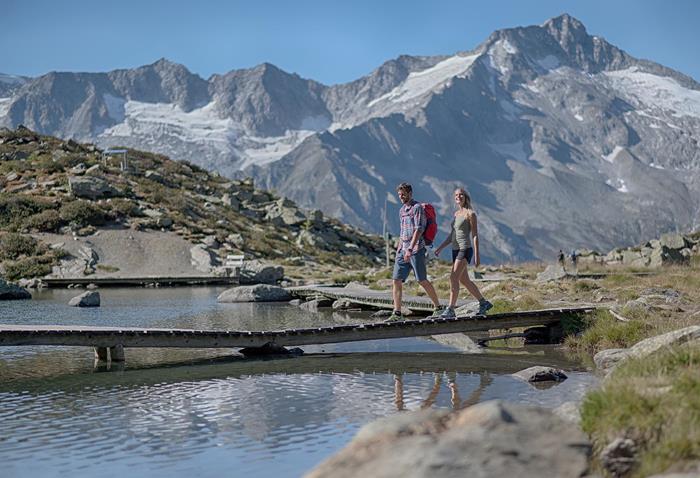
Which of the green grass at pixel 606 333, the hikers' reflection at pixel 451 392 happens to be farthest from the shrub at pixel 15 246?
the hikers' reflection at pixel 451 392

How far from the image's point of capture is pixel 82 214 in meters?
51.1

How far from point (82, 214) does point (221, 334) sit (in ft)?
125

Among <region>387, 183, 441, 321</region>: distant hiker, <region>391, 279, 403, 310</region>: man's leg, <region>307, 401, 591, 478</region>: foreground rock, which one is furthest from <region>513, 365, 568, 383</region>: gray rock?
<region>307, 401, 591, 478</region>: foreground rock

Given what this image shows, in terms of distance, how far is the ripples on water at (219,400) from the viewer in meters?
8.87

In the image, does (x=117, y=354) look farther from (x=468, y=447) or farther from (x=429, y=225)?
(x=468, y=447)

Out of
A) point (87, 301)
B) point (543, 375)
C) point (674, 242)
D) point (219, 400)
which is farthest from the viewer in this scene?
point (674, 242)

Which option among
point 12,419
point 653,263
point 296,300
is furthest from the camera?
point 653,263

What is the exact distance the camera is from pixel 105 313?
26.0m

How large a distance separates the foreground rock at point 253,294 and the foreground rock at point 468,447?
2431cm

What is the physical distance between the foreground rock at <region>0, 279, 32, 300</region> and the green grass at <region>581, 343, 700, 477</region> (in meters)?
28.4

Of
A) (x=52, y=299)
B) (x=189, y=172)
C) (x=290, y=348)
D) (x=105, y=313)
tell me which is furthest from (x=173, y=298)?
(x=189, y=172)

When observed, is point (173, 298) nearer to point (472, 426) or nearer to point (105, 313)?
point (105, 313)

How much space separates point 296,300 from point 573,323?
15602 millimetres

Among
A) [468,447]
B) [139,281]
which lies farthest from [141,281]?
[468,447]
